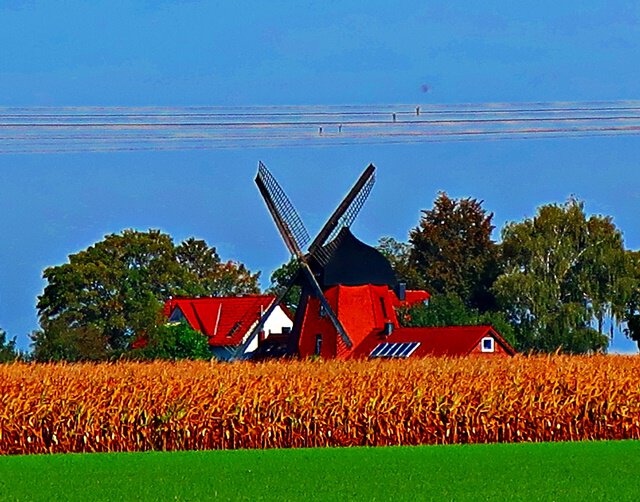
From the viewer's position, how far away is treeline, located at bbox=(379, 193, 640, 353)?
318ft

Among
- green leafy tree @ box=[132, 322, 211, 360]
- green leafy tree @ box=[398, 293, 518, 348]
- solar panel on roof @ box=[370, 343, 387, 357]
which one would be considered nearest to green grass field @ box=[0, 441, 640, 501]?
solar panel on roof @ box=[370, 343, 387, 357]

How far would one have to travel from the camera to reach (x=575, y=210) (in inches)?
3974

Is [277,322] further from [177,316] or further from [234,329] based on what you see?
[177,316]

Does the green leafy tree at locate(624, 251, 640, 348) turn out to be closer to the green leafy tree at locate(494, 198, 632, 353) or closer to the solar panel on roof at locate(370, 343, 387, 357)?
the green leafy tree at locate(494, 198, 632, 353)

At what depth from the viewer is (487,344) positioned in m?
68.2

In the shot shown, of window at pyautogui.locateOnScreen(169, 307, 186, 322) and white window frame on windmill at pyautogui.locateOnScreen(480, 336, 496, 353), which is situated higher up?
window at pyautogui.locateOnScreen(169, 307, 186, 322)

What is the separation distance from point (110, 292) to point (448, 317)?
2205 cm

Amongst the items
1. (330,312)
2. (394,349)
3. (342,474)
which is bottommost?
(342,474)

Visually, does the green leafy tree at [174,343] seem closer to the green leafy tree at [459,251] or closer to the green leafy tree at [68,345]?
the green leafy tree at [68,345]

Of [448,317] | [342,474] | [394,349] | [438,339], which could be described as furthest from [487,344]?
[342,474]

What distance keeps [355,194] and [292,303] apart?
38654 mm

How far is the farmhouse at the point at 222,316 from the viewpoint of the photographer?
94438mm

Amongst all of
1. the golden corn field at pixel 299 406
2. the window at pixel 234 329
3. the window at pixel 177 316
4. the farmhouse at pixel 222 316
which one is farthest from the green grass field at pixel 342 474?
the window at pixel 177 316

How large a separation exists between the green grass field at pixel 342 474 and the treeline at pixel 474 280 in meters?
53.4
